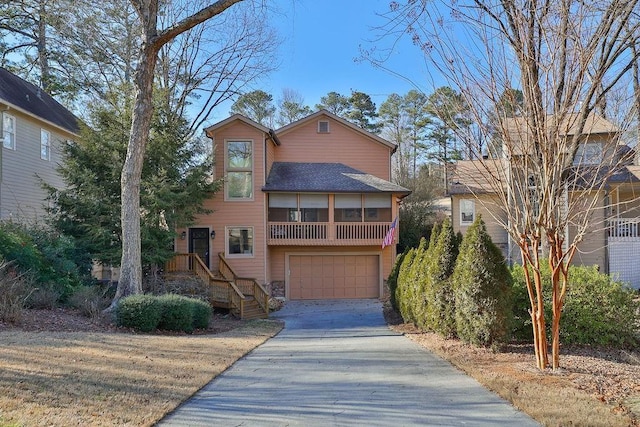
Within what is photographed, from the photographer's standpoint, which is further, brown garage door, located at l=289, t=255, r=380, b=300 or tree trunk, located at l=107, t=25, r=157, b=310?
brown garage door, located at l=289, t=255, r=380, b=300

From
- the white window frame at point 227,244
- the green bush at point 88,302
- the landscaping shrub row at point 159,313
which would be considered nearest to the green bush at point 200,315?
the landscaping shrub row at point 159,313

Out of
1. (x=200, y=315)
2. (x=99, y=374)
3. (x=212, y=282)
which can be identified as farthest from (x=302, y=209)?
(x=99, y=374)

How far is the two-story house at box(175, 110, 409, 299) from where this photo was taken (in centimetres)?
2156

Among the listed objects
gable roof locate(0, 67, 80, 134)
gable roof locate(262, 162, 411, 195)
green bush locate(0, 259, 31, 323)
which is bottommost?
green bush locate(0, 259, 31, 323)

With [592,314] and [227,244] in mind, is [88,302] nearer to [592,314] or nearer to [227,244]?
[227,244]

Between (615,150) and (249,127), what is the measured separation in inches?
647

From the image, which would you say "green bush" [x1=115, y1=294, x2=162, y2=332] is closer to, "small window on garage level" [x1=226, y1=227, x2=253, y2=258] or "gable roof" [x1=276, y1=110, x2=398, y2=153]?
"small window on garage level" [x1=226, y1=227, x2=253, y2=258]

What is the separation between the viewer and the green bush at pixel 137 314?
11875mm

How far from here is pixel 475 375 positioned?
693 cm

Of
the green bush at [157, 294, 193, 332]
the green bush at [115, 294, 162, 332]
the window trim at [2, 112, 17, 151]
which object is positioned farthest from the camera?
the window trim at [2, 112, 17, 151]

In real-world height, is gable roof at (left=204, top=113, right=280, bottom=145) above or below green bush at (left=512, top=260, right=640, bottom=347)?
above

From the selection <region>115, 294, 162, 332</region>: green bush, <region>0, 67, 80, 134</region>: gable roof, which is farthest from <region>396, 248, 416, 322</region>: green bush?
<region>0, 67, 80, 134</region>: gable roof

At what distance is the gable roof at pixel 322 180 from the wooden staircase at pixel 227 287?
397 cm

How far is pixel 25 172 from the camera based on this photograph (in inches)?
804
